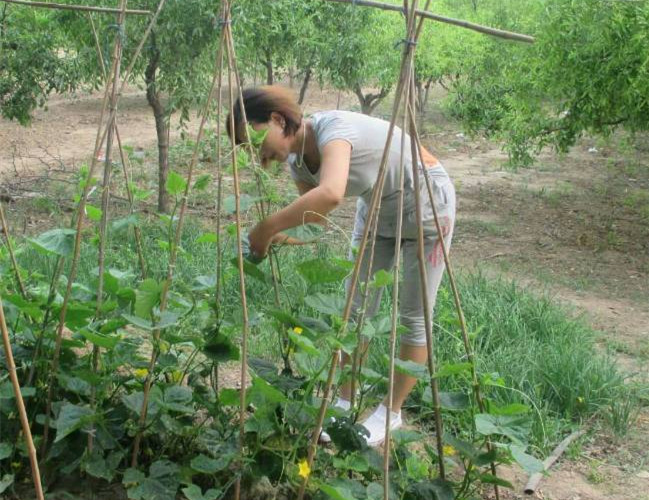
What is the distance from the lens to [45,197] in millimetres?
7898

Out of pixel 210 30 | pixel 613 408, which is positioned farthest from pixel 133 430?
pixel 210 30

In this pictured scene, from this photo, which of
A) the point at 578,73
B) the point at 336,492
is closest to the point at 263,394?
the point at 336,492

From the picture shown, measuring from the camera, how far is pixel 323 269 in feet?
7.87

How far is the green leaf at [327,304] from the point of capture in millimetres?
2368

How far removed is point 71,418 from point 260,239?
71 cm

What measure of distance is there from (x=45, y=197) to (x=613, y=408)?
221 inches

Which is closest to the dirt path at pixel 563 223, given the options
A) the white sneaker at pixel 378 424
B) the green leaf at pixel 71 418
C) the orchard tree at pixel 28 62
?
the white sneaker at pixel 378 424

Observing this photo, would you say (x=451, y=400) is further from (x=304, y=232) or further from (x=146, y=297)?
(x=146, y=297)

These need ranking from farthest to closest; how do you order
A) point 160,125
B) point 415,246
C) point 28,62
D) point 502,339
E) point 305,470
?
point 160,125 → point 28,62 → point 502,339 → point 415,246 → point 305,470

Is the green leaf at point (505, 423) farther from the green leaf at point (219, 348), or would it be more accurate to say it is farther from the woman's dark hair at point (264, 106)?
the woman's dark hair at point (264, 106)

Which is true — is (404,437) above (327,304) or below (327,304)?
below

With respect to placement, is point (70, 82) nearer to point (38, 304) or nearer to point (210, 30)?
point (210, 30)

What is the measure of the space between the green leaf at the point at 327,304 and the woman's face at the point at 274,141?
1.93ft

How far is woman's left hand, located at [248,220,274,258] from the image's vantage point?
2.59m
